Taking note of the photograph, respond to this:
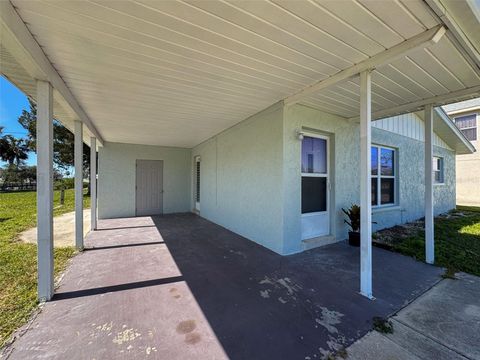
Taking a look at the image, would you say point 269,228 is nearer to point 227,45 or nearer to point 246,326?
point 246,326

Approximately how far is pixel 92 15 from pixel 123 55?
1.92ft

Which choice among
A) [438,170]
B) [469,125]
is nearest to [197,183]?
[438,170]

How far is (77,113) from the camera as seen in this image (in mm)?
3715

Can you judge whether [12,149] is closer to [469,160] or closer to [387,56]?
[387,56]

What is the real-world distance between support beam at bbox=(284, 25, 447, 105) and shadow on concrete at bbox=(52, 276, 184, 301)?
11.0 ft

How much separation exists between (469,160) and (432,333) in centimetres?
1459

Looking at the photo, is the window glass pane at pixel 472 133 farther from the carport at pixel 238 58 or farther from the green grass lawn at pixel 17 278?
the green grass lawn at pixel 17 278

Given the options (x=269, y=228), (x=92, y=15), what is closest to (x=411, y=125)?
(x=269, y=228)

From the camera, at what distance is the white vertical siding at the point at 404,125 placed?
5.56 meters

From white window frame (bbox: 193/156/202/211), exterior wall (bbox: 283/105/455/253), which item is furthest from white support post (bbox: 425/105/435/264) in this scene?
white window frame (bbox: 193/156/202/211)

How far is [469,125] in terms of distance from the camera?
463 inches

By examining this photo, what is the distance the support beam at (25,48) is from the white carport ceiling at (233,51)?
70 mm

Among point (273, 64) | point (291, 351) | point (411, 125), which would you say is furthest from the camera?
point (411, 125)

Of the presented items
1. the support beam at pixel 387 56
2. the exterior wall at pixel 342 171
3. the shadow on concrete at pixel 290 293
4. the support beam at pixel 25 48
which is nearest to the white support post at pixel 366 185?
the support beam at pixel 387 56
